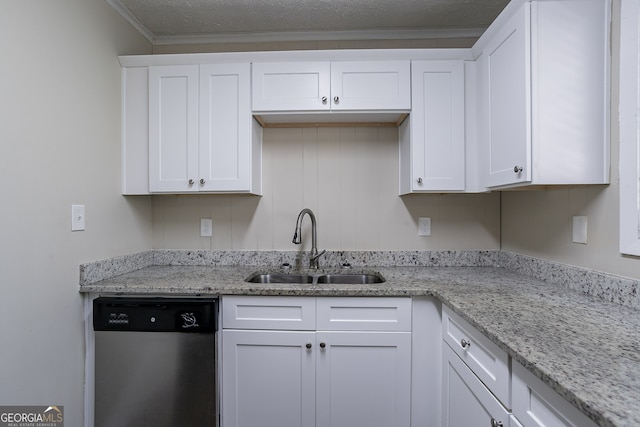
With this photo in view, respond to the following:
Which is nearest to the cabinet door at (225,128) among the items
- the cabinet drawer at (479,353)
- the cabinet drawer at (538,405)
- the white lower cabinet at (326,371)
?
the white lower cabinet at (326,371)

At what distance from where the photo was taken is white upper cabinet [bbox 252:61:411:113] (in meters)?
1.79

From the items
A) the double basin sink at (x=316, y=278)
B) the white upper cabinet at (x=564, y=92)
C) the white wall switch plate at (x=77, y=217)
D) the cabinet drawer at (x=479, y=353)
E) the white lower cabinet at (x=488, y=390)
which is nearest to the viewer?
the white lower cabinet at (x=488, y=390)

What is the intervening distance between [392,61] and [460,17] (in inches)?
23.5

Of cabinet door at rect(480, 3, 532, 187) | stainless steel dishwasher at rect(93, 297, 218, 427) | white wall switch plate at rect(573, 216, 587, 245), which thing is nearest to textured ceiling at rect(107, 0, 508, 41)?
cabinet door at rect(480, 3, 532, 187)

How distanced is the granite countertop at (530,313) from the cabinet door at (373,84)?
0.99m

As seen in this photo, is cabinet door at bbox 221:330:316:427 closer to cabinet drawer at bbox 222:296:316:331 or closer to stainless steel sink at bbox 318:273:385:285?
cabinet drawer at bbox 222:296:316:331

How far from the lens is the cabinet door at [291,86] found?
1.80m

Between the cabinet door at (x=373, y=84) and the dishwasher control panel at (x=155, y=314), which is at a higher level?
the cabinet door at (x=373, y=84)

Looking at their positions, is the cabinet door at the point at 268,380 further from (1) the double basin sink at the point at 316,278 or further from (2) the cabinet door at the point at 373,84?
(2) the cabinet door at the point at 373,84

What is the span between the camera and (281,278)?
1967mm

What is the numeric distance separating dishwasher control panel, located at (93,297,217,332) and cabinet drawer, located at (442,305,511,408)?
42.7 inches

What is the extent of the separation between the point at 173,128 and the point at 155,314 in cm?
105

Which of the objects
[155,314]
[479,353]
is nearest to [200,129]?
[155,314]

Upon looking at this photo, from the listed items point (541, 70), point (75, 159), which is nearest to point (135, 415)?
point (75, 159)
